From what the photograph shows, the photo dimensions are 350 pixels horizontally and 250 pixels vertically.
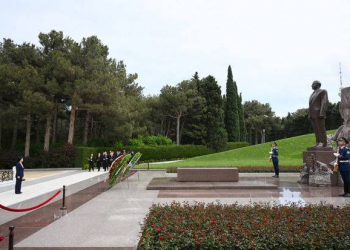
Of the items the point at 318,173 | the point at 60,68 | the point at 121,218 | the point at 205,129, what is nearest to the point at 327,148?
the point at 318,173

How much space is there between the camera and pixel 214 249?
163 inches

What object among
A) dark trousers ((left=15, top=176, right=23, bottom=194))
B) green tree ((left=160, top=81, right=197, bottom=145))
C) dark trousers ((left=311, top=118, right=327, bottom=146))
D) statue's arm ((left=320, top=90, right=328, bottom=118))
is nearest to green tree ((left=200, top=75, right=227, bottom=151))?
green tree ((left=160, top=81, right=197, bottom=145))

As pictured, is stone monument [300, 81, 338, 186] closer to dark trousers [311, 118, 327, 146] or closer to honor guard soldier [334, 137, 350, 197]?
dark trousers [311, 118, 327, 146]

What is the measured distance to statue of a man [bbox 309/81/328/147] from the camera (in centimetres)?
1227

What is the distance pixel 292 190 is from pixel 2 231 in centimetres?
997

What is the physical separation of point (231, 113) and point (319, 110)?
43.0 meters

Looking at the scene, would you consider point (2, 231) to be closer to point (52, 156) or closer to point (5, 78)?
point (52, 156)

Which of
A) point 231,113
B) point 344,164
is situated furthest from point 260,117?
point 344,164

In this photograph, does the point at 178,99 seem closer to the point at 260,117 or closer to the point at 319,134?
the point at 260,117

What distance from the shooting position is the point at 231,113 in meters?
55.0

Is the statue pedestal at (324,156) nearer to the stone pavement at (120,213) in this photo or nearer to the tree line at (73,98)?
the stone pavement at (120,213)

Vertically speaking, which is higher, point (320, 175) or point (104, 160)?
point (104, 160)

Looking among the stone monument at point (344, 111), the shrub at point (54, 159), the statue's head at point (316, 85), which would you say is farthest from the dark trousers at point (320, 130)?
the shrub at point (54, 159)

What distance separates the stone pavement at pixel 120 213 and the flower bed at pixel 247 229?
3.26 ft
